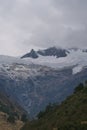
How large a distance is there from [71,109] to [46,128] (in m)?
8.12

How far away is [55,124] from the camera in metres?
103

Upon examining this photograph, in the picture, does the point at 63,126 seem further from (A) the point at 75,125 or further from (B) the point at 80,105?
(B) the point at 80,105

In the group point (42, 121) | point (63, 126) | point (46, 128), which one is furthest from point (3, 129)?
point (63, 126)

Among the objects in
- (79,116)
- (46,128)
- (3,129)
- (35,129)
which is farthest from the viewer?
(3,129)

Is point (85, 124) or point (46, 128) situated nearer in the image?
point (85, 124)

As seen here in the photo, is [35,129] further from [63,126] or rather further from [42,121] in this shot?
[63,126]

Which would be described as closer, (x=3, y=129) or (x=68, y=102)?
(x=68, y=102)

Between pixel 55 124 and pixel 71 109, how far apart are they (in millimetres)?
6916

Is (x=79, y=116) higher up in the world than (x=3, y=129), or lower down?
higher up

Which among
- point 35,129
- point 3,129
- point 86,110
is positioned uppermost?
point 86,110

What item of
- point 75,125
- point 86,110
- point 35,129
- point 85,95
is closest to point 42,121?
point 35,129

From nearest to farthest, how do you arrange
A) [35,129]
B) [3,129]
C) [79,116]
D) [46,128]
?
[79,116] → [46,128] → [35,129] → [3,129]

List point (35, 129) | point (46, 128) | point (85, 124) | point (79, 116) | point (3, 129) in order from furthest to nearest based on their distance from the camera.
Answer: point (3, 129) < point (35, 129) < point (46, 128) < point (79, 116) < point (85, 124)

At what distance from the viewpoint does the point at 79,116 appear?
98.8 meters
